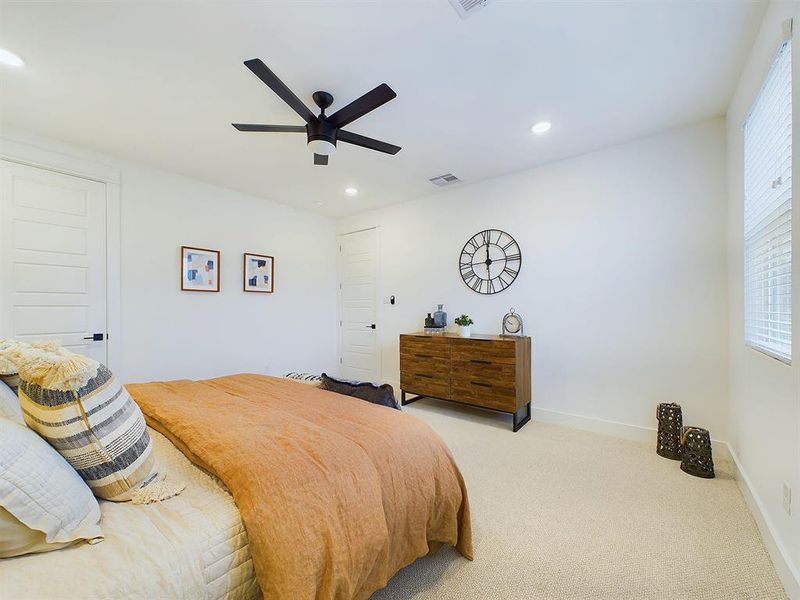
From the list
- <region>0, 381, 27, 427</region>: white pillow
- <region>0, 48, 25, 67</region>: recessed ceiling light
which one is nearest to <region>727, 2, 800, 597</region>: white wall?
<region>0, 381, 27, 427</region>: white pillow

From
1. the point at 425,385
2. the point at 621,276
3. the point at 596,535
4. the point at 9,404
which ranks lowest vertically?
the point at 596,535

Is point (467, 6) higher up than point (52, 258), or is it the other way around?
point (467, 6)

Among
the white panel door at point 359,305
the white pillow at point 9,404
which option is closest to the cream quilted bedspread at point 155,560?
the white pillow at point 9,404

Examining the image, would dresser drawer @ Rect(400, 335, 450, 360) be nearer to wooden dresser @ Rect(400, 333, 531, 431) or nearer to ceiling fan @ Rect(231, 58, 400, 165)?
wooden dresser @ Rect(400, 333, 531, 431)

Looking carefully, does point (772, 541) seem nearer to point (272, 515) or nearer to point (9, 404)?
point (272, 515)

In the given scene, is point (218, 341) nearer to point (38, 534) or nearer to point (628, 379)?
point (38, 534)

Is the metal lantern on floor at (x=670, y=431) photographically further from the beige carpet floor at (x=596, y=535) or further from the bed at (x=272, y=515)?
the bed at (x=272, y=515)

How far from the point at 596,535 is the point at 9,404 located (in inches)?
102

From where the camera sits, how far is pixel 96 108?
94.4 inches

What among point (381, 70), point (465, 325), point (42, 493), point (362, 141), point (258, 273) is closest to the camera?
point (42, 493)

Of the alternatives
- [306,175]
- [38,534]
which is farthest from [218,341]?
[38,534]

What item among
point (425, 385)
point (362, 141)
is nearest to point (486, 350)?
point (425, 385)

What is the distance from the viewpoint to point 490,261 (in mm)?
3758

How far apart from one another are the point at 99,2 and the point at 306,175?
80.6 inches
